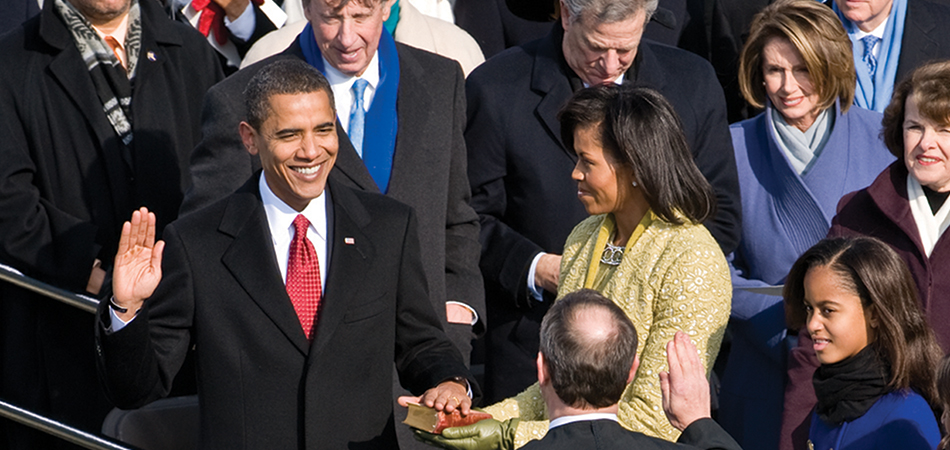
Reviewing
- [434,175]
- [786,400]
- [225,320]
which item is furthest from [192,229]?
[786,400]

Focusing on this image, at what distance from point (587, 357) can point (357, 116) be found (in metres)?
1.80

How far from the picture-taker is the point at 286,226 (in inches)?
153

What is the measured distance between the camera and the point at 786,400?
14.7ft

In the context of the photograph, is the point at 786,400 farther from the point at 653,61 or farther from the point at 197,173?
the point at 197,173

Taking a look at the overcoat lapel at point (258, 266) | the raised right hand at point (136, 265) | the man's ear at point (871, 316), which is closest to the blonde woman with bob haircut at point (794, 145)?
the man's ear at point (871, 316)

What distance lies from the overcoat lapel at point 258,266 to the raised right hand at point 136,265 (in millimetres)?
203

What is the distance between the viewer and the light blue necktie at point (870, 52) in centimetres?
582

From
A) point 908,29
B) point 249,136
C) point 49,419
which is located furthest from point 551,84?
point 49,419

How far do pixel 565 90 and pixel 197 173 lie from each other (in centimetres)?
149

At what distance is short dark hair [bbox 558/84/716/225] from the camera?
12.6ft

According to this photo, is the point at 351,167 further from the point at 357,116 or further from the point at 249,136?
the point at 249,136

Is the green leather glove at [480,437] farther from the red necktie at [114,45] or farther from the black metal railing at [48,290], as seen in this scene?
the red necktie at [114,45]

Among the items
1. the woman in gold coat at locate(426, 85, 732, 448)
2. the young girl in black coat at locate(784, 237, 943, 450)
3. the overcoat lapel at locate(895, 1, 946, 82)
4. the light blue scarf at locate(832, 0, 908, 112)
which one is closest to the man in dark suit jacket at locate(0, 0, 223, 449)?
the woman in gold coat at locate(426, 85, 732, 448)

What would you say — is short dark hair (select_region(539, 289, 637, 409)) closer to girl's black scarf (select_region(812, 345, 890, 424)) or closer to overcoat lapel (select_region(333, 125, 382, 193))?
girl's black scarf (select_region(812, 345, 890, 424))
